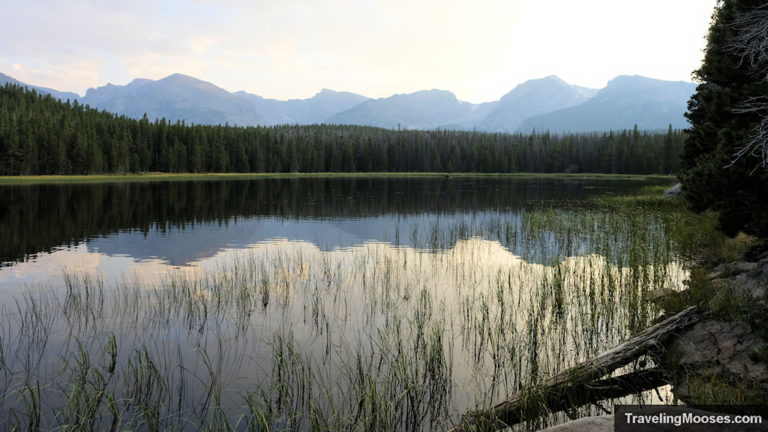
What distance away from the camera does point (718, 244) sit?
21203mm

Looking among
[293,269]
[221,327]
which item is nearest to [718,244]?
[293,269]

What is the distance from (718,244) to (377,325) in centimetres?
1785

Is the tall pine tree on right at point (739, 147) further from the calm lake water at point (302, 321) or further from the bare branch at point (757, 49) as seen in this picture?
the calm lake water at point (302, 321)

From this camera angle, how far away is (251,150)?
15100 centimetres

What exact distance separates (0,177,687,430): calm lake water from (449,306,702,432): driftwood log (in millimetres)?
853

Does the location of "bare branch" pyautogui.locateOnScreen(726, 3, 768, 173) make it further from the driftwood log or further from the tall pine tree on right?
the driftwood log

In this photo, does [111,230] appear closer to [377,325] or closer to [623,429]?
[377,325]

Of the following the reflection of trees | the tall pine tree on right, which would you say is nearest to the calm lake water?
the reflection of trees

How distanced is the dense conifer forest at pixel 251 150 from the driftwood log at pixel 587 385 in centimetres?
12714

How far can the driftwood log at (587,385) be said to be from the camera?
7.61 m

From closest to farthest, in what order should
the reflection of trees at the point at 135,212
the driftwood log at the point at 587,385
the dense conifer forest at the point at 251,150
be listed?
1. the driftwood log at the point at 587,385
2. the reflection of trees at the point at 135,212
3. the dense conifer forest at the point at 251,150

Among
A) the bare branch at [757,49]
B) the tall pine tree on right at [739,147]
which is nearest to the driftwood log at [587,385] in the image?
the bare branch at [757,49]

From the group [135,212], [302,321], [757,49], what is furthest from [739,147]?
[135,212]

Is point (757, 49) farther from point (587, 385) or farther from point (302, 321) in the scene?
point (302, 321)
